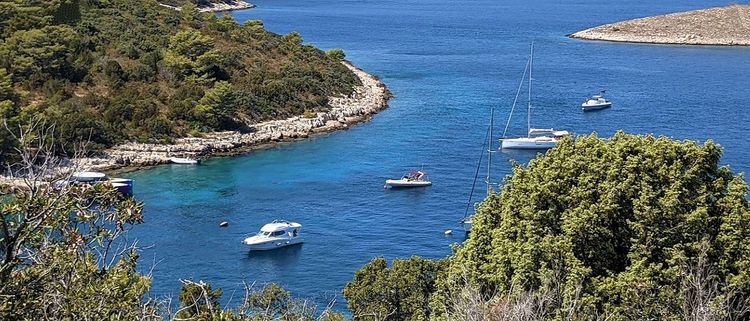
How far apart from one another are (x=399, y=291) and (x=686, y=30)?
9298cm

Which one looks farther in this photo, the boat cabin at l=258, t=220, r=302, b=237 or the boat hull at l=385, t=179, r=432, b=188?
the boat hull at l=385, t=179, r=432, b=188

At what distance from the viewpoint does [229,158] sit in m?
47.3

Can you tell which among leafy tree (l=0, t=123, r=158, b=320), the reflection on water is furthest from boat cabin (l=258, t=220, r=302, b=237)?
leafy tree (l=0, t=123, r=158, b=320)

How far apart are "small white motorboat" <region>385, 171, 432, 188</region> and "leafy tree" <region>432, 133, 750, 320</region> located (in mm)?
23099

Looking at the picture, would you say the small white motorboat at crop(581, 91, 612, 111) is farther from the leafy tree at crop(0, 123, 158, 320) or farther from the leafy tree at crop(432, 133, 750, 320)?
the leafy tree at crop(0, 123, 158, 320)

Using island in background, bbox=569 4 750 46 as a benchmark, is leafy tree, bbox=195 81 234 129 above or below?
above

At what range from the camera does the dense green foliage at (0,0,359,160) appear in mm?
47812

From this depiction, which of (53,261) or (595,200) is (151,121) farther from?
(53,261)

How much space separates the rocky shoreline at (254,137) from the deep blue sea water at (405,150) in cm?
116

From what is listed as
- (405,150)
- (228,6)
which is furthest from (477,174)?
(228,6)

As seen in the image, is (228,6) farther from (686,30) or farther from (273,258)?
(273,258)

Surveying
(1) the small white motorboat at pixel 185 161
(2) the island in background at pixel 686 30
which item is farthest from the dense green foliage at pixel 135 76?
(2) the island in background at pixel 686 30

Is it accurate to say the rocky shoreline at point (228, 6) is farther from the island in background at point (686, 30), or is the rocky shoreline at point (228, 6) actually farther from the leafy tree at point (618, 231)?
the leafy tree at point (618, 231)

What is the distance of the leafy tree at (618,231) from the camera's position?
15.5 m
